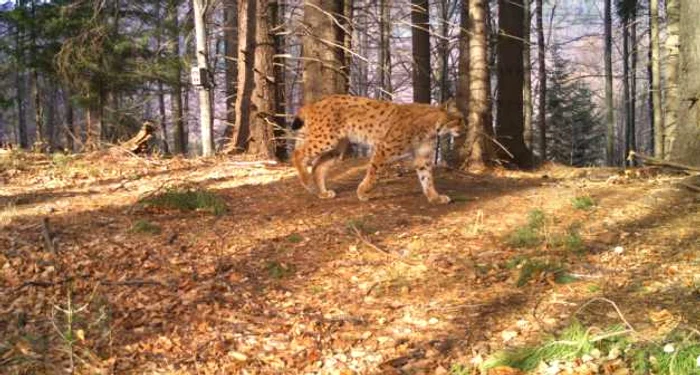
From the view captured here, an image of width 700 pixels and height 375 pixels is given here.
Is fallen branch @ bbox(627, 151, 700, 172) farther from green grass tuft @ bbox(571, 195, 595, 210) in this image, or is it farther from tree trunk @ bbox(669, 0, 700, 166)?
green grass tuft @ bbox(571, 195, 595, 210)

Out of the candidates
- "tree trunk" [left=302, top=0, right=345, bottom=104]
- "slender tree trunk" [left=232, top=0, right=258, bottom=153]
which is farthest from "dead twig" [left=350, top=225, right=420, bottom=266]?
"slender tree trunk" [left=232, top=0, right=258, bottom=153]

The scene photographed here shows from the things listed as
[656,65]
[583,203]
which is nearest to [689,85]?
[583,203]

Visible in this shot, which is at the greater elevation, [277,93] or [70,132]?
[277,93]

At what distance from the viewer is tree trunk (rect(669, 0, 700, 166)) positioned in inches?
273

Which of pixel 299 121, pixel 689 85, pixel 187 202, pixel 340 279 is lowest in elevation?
pixel 340 279

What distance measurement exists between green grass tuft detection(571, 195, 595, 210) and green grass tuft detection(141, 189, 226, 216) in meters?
3.82

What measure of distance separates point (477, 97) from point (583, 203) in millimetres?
3429

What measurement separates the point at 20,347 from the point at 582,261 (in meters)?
4.05

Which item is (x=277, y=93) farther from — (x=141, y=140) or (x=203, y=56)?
(x=141, y=140)

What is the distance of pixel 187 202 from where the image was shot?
6453 millimetres

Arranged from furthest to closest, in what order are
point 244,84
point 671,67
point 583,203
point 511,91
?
1. point 671,67
2. point 511,91
3. point 244,84
4. point 583,203

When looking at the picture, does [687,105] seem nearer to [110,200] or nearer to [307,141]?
[307,141]

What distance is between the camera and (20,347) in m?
3.42

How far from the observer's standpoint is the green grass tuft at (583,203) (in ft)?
20.9
